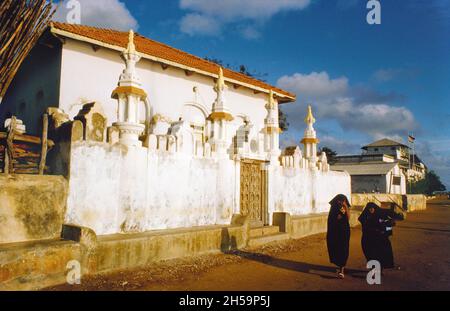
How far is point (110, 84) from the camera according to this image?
11.3 m

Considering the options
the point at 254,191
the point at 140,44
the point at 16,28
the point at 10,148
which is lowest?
the point at 254,191

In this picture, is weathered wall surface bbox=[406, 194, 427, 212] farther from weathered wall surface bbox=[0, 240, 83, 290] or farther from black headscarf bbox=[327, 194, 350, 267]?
weathered wall surface bbox=[0, 240, 83, 290]

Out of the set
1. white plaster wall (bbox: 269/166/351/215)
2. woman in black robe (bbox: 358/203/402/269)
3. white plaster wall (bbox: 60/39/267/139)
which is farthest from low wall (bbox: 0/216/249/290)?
white plaster wall (bbox: 60/39/267/139)

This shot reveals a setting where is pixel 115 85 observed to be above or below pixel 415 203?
above

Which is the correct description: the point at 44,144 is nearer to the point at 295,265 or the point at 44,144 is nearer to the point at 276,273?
the point at 276,273

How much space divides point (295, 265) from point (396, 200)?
20010 millimetres

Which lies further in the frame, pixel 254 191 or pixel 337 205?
pixel 254 191

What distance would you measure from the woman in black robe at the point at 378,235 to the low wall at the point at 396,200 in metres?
13.8

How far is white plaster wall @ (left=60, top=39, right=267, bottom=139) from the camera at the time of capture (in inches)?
409

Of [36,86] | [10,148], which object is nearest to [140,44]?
[36,86]

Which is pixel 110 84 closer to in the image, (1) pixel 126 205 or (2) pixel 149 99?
(2) pixel 149 99

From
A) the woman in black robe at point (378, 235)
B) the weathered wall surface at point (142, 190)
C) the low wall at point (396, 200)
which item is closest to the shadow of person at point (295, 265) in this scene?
the woman in black robe at point (378, 235)

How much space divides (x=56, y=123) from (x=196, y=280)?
425cm

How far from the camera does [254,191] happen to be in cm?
1063
